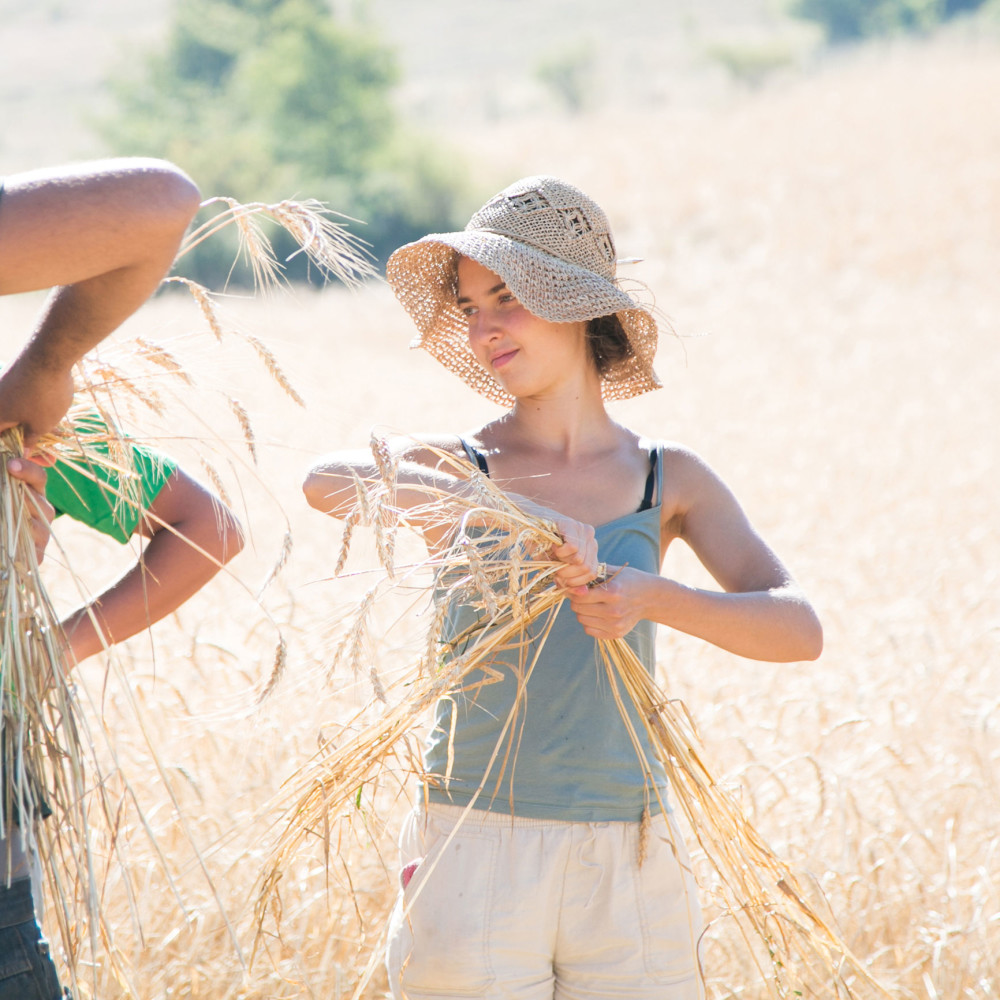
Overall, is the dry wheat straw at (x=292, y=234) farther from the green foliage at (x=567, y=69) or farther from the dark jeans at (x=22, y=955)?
the green foliage at (x=567, y=69)

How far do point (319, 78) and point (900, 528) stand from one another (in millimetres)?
26204

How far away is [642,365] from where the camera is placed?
6.79 feet

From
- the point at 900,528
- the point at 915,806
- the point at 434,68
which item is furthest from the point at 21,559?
the point at 434,68

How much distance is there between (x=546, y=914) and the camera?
170cm

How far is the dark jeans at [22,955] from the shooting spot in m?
1.38

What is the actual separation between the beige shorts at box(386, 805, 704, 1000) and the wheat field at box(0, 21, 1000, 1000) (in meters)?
0.14

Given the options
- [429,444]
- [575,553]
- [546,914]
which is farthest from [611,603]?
[546,914]

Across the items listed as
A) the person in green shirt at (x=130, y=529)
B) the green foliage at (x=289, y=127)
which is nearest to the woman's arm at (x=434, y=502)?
the person in green shirt at (x=130, y=529)

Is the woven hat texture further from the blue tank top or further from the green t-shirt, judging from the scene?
the green t-shirt

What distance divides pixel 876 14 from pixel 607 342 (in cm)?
6827

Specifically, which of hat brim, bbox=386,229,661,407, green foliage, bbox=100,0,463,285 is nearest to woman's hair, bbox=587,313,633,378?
hat brim, bbox=386,229,661,407

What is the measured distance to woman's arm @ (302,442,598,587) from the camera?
5.29 feet

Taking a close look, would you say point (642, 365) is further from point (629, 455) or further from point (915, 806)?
point (915, 806)

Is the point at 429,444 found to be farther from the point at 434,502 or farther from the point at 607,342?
the point at 607,342
